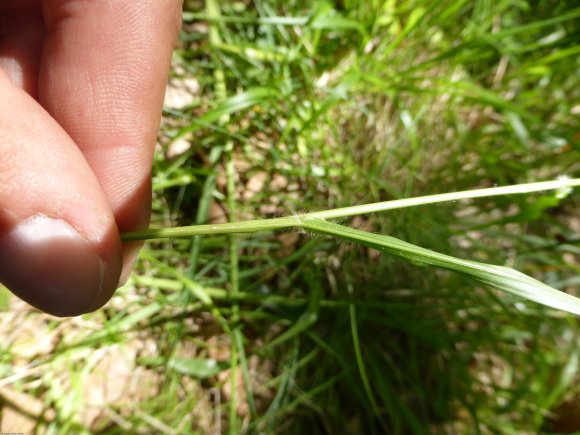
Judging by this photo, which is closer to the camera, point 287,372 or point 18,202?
point 18,202

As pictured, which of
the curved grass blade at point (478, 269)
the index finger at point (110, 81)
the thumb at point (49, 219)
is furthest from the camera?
the index finger at point (110, 81)

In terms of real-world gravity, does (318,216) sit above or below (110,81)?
below

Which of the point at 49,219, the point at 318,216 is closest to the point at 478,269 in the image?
the point at 318,216

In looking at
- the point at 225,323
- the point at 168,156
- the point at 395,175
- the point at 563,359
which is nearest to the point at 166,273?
the point at 225,323

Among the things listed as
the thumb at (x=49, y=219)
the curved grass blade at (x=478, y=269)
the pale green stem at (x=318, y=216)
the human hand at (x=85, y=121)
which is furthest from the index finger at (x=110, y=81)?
the curved grass blade at (x=478, y=269)

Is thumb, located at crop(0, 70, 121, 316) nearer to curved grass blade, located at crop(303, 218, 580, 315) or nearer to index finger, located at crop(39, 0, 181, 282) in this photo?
index finger, located at crop(39, 0, 181, 282)

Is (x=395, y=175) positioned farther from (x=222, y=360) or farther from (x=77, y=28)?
(x=77, y=28)

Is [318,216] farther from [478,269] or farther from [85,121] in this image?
[85,121]

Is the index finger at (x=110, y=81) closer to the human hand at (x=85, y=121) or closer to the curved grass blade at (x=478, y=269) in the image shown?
the human hand at (x=85, y=121)
